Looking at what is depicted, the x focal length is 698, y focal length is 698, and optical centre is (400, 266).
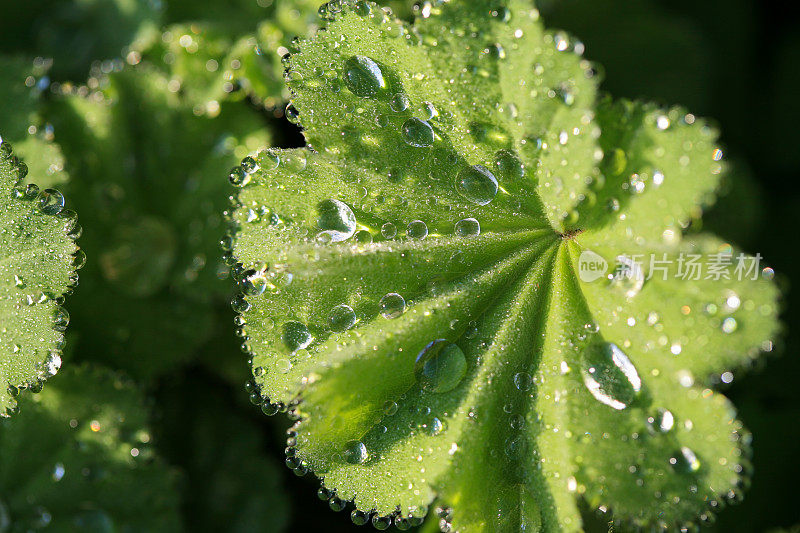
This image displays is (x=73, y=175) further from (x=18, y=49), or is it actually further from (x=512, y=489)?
(x=512, y=489)

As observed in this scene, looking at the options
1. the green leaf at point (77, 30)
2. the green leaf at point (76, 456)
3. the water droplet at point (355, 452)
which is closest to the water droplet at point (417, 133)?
the water droplet at point (355, 452)

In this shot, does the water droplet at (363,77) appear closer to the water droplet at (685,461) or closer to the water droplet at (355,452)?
the water droplet at (355,452)

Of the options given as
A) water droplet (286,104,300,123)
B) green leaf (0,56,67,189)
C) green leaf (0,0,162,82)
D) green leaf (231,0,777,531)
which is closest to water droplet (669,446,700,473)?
green leaf (231,0,777,531)

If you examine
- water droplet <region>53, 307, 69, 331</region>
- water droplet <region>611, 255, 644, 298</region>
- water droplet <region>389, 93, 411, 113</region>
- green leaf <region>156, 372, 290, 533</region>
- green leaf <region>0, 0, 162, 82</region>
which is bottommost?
green leaf <region>156, 372, 290, 533</region>

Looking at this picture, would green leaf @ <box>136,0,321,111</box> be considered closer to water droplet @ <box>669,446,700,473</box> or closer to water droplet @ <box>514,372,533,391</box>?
water droplet @ <box>514,372,533,391</box>

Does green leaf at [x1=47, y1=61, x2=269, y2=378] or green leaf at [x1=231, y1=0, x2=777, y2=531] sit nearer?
green leaf at [x1=231, y1=0, x2=777, y2=531]

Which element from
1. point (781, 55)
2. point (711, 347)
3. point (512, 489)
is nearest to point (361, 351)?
point (512, 489)
